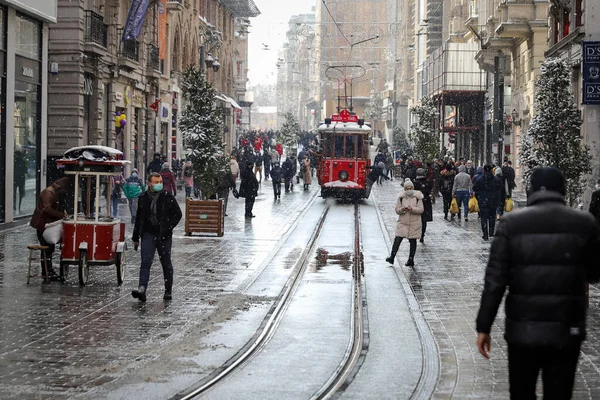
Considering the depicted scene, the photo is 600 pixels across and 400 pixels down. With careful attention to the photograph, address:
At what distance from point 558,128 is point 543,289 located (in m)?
16.1

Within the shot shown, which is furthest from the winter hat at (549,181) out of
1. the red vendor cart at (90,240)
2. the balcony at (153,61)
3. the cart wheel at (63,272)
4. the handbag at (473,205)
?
the balcony at (153,61)

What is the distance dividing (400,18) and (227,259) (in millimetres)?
101473

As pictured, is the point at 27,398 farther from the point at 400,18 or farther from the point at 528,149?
the point at 400,18

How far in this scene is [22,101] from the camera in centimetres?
2955

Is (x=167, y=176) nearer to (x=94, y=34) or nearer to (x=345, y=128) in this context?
(x=94, y=34)

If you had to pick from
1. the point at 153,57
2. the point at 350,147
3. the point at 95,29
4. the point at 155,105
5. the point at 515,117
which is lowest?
the point at 350,147

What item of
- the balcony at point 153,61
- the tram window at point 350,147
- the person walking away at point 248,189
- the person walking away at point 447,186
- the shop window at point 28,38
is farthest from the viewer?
the balcony at point 153,61

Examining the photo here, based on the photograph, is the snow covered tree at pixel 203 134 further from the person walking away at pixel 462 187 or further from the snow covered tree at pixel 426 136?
the snow covered tree at pixel 426 136

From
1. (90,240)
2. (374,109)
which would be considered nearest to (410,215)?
(90,240)

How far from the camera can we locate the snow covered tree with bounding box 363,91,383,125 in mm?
124500

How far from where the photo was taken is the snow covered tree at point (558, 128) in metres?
21.3

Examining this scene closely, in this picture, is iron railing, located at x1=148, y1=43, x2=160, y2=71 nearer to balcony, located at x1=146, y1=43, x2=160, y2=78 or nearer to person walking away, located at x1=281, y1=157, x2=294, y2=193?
balcony, located at x1=146, y1=43, x2=160, y2=78

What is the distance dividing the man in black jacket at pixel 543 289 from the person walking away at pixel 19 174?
79.9ft

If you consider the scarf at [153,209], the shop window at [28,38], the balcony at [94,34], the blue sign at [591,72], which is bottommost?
the scarf at [153,209]
